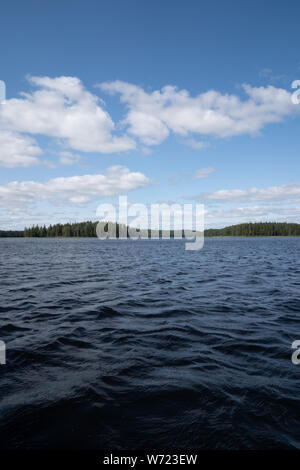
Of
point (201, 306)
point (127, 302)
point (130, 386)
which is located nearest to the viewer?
point (130, 386)

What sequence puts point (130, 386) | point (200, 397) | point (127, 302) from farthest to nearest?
point (127, 302) → point (130, 386) → point (200, 397)

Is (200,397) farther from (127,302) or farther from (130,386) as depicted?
(127,302)

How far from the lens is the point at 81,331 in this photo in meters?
9.91

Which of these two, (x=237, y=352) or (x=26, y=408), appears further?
(x=237, y=352)

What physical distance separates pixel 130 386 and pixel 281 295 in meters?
12.9

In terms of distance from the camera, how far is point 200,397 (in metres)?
A: 5.81
